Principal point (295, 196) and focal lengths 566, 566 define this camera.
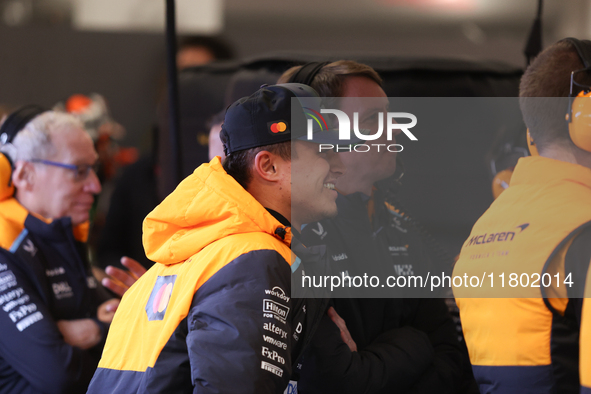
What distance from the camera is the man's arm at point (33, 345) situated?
1.63m

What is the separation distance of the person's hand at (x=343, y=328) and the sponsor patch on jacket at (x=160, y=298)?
0.42 metres

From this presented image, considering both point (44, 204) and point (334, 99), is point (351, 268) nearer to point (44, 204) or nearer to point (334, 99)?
point (334, 99)

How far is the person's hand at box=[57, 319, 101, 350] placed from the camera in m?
1.80

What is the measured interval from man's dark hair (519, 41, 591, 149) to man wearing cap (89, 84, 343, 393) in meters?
0.47

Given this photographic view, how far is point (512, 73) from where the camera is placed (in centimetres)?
261

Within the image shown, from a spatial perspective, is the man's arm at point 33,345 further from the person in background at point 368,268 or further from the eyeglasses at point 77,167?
the person in background at point 368,268

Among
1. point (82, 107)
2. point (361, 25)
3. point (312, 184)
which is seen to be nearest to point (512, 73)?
point (312, 184)

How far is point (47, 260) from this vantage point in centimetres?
189

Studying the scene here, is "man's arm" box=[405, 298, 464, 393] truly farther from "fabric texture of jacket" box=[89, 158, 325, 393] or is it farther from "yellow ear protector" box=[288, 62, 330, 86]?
"yellow ear protector" box=[288, 62, 330, 86]

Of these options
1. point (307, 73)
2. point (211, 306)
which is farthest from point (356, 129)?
point (211, 306)

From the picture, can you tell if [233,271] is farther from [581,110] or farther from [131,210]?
[131,210]

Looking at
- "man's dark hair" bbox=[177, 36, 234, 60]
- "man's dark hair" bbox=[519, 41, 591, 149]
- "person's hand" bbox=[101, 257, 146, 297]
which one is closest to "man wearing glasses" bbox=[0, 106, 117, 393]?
"person's hand" bbox=[101, 257, 146, 297]

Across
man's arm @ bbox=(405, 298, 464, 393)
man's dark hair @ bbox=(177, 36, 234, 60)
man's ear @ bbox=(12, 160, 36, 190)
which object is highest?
man's dark hair @ bbox=(177, 36, 234, 60)

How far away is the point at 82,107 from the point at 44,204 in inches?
123
